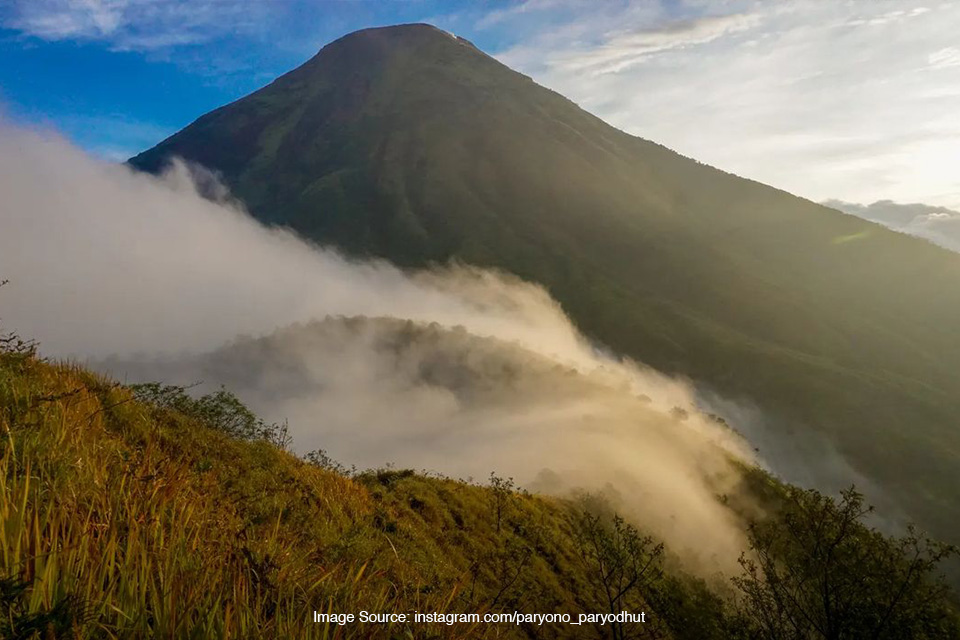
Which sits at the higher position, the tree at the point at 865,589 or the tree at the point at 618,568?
the tree at the point at 865,589

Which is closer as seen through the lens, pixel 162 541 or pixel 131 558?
pixel 131 558

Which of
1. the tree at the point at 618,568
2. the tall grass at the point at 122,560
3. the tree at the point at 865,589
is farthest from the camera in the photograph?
the tree at the point at 618,568

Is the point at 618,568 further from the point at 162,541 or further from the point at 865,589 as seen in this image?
the point at 162,541

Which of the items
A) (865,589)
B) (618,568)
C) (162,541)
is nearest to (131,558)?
(162,541)

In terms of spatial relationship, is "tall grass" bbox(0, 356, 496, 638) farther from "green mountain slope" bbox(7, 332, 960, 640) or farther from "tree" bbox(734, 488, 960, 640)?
"tree" bbox(734, 488, 960, 640)

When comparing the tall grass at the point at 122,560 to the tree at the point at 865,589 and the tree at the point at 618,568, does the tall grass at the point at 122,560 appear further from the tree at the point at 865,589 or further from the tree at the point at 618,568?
the tree at the point at 618,568

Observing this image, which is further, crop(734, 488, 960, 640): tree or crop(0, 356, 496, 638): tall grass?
crop(734, 488, 960, 640): tree

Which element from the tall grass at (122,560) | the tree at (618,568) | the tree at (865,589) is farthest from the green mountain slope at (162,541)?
the tree at (865,589)

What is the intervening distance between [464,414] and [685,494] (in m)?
62.7

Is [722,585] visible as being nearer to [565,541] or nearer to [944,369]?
[565,541]

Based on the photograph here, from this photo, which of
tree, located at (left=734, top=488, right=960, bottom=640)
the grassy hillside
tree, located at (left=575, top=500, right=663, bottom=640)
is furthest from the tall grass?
tree, located at (left=575, top=500, right=663, bottom=640)

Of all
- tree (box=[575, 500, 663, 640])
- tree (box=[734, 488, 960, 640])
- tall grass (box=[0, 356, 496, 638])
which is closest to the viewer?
tall grass (box=[0, 356, 496, 638])

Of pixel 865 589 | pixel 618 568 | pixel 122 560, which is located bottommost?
pixel 618 568

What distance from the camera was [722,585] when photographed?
51.4 metres
